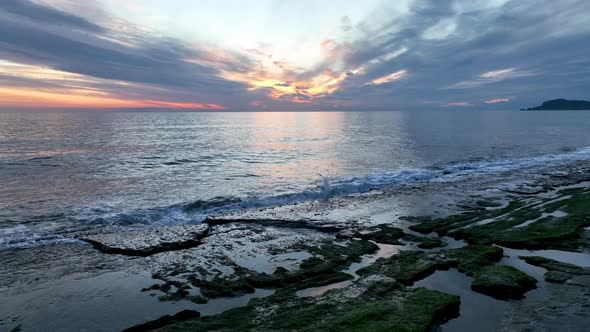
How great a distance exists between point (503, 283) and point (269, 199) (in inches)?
694

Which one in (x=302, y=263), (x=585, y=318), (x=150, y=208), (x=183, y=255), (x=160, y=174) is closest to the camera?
(x=585, y=318)

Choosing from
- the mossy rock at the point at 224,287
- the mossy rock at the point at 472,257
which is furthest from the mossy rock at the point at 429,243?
the mossy rock at the point at 224,287

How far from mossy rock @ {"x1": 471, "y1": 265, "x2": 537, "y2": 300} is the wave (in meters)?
15.0

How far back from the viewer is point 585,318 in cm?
931

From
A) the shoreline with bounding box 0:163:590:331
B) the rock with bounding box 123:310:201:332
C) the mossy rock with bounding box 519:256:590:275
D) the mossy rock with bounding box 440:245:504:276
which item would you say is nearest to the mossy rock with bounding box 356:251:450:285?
the shoreline with bounding box 0:163:590:331

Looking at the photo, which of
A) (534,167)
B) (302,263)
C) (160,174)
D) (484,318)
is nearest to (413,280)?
(484,318)

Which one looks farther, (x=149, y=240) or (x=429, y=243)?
(x=149, y=240)

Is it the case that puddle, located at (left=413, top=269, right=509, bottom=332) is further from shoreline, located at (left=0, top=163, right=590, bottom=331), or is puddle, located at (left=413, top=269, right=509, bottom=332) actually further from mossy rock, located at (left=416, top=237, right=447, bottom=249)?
mossy rock, located at (left=416, top=237, right=447, bottom=249)

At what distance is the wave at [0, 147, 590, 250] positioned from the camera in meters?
20.5

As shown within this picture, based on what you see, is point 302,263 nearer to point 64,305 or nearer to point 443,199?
point 64,305

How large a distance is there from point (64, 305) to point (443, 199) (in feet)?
72.5

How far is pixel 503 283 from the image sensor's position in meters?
11.2

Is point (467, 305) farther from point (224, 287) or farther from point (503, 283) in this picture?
point (224, 287)

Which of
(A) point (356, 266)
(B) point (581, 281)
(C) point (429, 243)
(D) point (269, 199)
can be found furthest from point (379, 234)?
(D) point (269, 199)
